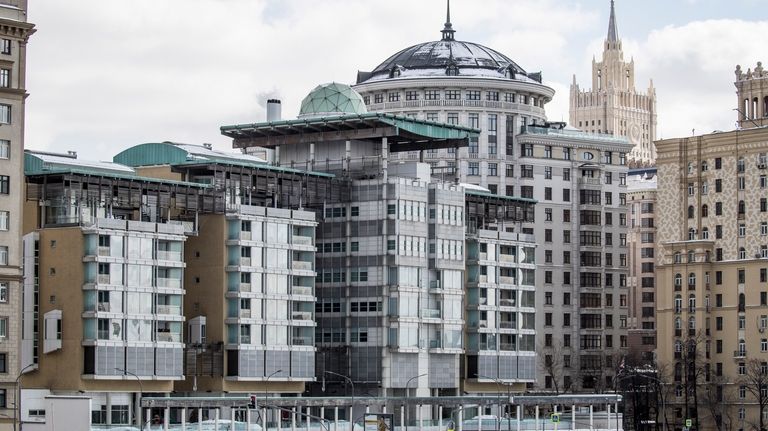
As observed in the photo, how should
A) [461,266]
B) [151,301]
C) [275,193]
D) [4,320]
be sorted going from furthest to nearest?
[461,266] < [275,193] < [151,301] < [4,320]

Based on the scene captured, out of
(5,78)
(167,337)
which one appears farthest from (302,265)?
(5,78)

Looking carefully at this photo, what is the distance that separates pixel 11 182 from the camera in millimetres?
158875

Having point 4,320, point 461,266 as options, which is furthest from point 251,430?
point 461,266

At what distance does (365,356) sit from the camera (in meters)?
190

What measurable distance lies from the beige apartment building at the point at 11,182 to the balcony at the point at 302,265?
1284 inches

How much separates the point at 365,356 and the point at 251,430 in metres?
27.7

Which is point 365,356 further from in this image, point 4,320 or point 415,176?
point 4,320

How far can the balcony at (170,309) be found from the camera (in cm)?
17062

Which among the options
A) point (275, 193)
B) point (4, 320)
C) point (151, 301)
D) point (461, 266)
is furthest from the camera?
point (461, 266)

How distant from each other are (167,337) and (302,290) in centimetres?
1774

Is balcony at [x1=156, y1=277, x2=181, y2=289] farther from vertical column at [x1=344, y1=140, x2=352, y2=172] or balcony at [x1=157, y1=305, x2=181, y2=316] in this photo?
vertical column at [x1=344, y1=140, x2=352, y2=172]

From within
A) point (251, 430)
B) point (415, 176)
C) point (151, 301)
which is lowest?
point (251, 430)

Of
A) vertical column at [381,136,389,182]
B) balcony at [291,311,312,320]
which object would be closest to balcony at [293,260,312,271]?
balcony at [291,311,312,320]

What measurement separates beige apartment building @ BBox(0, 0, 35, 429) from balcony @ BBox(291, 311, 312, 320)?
31.6m
